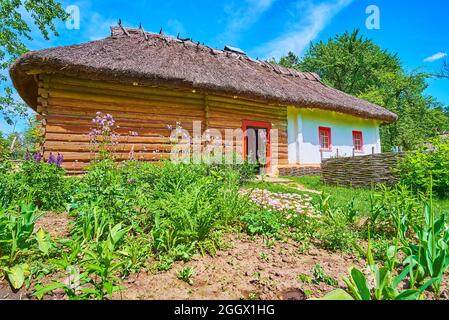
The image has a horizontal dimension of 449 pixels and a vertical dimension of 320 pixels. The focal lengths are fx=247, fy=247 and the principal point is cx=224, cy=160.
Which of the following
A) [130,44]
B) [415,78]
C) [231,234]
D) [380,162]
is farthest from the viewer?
[415,78]

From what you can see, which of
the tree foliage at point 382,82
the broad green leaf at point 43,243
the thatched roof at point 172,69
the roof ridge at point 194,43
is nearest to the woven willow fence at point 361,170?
the thatched roof at point 172,69

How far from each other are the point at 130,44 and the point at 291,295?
9.00 meters

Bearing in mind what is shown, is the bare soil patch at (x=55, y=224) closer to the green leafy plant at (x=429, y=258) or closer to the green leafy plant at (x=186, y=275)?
the green leafy plant at (x=186, y=275)

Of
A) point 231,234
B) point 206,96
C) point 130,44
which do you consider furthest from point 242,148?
point 231,234

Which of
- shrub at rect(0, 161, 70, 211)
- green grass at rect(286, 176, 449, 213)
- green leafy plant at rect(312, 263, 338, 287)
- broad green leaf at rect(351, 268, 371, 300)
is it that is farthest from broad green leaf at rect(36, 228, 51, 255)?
green grass at rect(286, 176, 449, 213)

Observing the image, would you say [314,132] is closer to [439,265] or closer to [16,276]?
[439,265]

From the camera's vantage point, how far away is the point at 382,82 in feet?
72.2

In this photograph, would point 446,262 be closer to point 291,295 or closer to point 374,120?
point 291,295

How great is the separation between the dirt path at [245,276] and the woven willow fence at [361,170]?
458 cm

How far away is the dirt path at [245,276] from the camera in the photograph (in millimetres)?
1590

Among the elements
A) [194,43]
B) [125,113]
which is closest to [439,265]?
[125,113]

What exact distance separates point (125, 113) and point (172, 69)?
1952mm

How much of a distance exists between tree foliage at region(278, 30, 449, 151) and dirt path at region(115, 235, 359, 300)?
21.1 meters

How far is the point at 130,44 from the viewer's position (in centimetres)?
833
